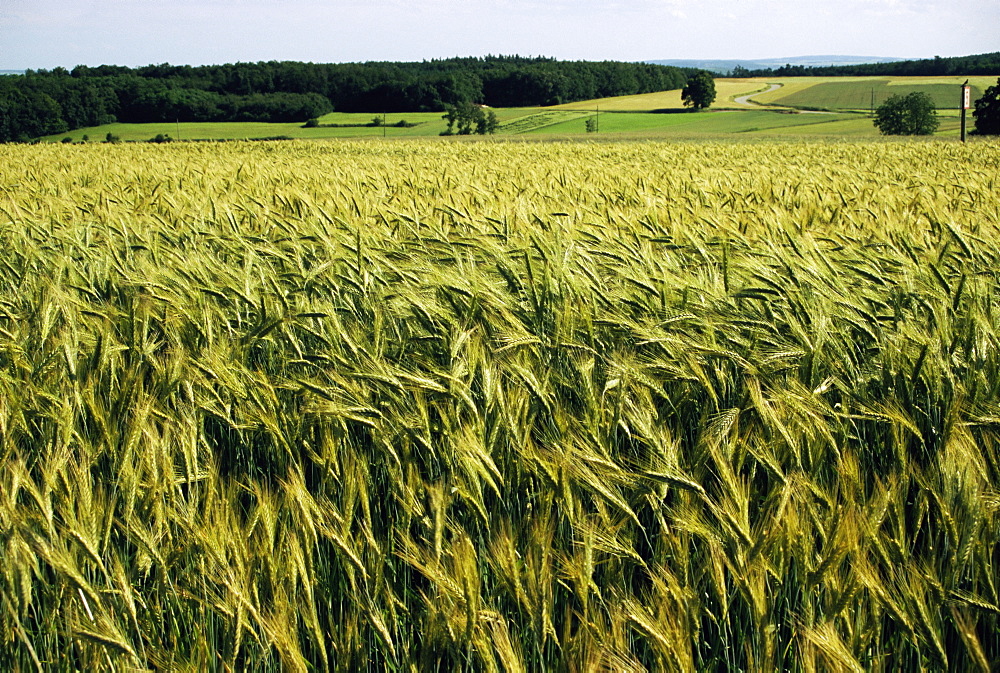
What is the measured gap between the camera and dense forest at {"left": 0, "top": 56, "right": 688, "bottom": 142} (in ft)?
173

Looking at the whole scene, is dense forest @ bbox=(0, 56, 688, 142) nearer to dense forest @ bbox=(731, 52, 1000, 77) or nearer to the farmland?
the farmland

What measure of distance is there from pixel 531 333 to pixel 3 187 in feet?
26.7

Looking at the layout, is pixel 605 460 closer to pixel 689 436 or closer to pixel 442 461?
pixel 442 461

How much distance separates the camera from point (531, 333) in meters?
2.46

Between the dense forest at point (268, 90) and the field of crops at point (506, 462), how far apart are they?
5238 cm

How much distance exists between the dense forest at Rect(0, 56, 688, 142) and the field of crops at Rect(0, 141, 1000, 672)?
5238 cm

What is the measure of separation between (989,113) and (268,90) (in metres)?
62.6

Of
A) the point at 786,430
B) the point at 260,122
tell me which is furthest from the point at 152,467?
the point at 260,122

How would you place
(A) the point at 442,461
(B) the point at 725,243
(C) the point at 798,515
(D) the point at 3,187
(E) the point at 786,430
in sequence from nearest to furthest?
(C) the point at 798,515, (E) the point at 786,430, (A) the point at 442,461, (B) the point at 725,243, (D) the point at 3,187

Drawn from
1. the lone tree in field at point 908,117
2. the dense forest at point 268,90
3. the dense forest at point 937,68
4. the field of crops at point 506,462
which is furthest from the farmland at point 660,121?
the field of crops at point 506,462

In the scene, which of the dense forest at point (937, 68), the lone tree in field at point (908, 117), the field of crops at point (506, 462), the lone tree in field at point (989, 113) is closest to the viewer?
the field of crops at point (506, 462)

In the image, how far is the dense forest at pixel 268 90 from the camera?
173 ft

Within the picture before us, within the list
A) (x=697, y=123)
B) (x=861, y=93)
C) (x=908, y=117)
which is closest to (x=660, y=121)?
(x=697, y=123)

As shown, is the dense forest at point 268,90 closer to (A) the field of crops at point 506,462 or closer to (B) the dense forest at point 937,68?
(B) the dense forest at point 937,68
